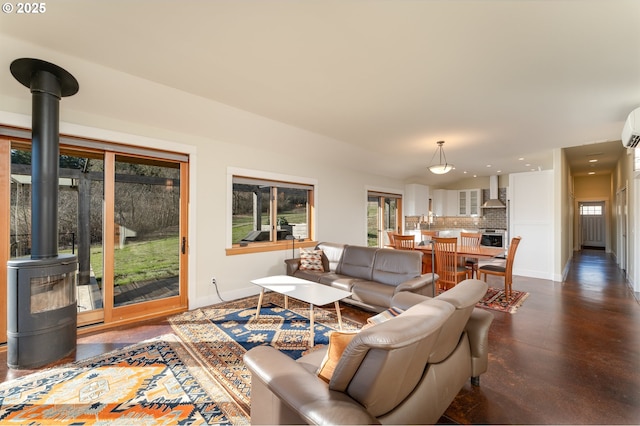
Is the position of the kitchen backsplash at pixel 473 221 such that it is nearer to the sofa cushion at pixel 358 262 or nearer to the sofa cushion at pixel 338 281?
the sofa cushion at pixel 358 262

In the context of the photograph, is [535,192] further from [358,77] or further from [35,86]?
[35,86]

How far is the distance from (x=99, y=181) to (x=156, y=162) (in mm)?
690

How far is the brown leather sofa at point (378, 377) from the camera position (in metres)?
1.06

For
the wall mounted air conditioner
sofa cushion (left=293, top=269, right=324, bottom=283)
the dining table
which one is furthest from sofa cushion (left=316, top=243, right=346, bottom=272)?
the wall mounted air conditioner

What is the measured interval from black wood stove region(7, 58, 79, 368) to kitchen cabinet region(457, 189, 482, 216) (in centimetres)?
1005

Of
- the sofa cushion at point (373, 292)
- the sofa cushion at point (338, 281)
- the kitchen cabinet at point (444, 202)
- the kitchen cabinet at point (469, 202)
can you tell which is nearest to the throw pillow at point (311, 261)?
the sofa cushion at point (338, 281)

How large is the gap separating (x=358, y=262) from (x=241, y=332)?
2.08 meters

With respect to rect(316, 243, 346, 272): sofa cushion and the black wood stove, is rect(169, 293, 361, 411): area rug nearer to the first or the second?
rect(316, 243, 346, 272): sofa cushion

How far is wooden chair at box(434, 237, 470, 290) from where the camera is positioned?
4367 mm

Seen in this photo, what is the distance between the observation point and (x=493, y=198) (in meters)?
8.76

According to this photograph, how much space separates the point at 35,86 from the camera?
8.04ft

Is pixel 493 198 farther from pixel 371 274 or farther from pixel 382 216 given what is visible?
pixel 371 274

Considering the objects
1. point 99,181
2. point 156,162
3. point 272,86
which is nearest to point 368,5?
point 272,86

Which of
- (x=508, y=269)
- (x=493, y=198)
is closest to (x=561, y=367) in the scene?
(x=508, y=269)
